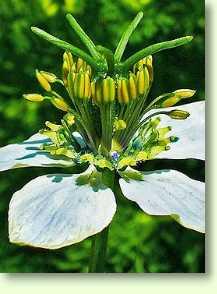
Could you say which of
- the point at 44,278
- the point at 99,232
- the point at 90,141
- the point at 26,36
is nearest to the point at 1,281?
the point at 44,278

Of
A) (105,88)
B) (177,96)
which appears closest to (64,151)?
(105,88)

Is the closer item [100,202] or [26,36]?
[100,202]

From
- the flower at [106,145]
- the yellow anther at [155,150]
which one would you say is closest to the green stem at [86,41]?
the flower at [106,145]

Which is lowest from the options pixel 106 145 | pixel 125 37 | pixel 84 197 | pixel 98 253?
pixel 98 253

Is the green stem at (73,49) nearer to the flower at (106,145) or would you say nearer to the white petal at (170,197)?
the flower at (106,145)

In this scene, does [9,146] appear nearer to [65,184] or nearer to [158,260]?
[65,184]

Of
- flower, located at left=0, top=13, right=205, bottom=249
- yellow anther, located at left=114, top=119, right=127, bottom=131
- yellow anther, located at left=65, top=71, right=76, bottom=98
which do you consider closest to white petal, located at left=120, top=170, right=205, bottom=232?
flower, located at left=0, top=13, right=205, bottom=249

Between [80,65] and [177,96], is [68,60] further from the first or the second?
[177,96]
